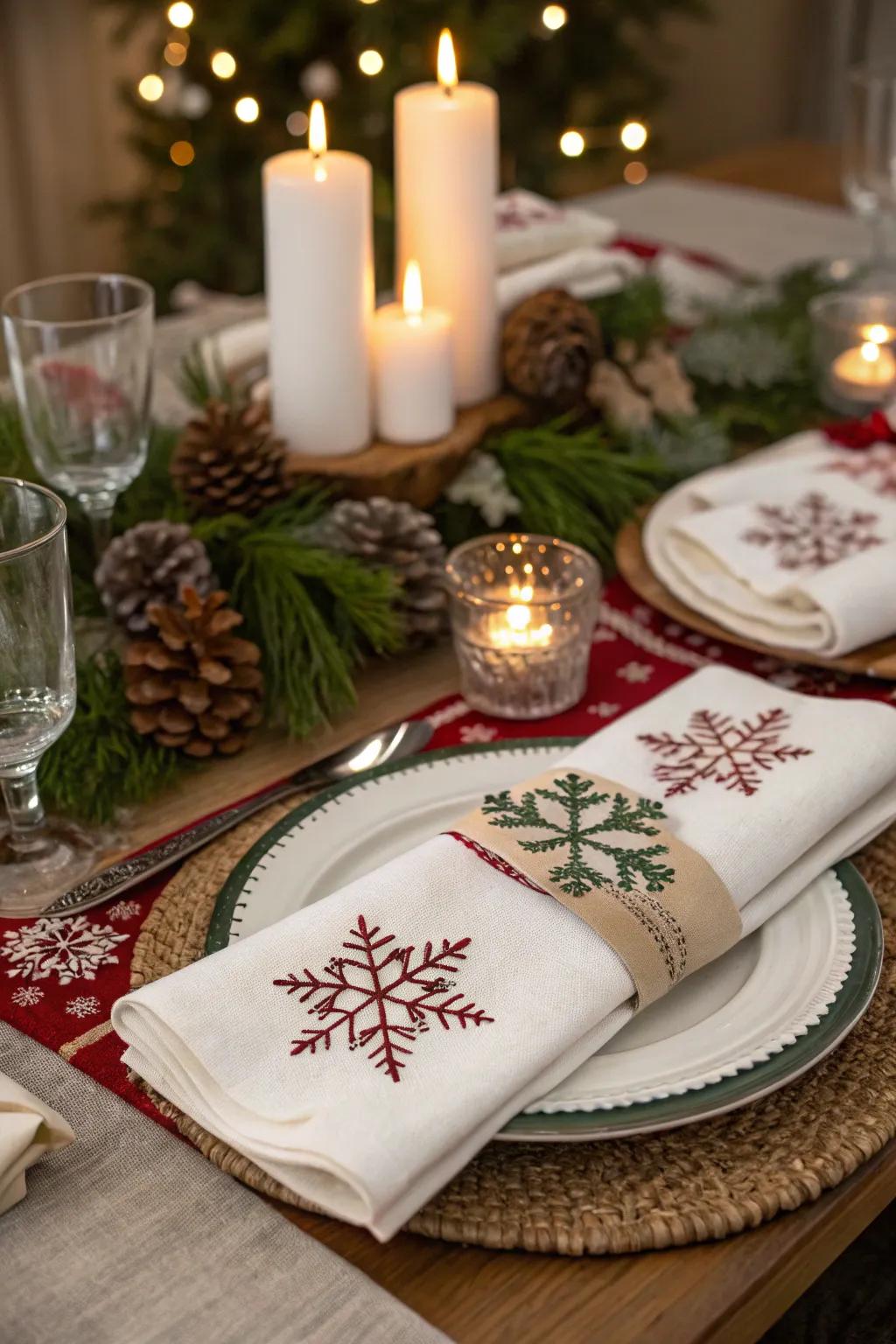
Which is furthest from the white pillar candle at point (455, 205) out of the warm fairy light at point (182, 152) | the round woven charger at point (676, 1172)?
the warm fairy light at point (182, 152)

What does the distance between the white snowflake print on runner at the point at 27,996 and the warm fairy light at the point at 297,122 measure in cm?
216

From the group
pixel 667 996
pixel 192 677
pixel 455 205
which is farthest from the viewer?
pixel 455 205

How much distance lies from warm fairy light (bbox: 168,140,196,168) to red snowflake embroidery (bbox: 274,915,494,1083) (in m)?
2.35

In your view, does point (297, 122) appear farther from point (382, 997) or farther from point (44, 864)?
point (382, 997)

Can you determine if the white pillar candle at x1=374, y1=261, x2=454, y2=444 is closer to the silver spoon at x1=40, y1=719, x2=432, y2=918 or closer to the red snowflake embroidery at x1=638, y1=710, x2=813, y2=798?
the silver spoon at x1=40, y1=719, x2=432, y2=918

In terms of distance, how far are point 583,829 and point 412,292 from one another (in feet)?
1.67

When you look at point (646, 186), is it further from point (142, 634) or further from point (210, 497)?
point (142, 634)

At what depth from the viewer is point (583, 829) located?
67 cm

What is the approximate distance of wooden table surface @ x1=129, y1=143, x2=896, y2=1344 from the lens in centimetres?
50

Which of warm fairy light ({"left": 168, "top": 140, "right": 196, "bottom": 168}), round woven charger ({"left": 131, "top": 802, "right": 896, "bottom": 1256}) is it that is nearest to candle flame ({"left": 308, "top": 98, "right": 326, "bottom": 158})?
round woven charger ({"left": 131, "top": 802, "right": 896, "bottom": 1256})

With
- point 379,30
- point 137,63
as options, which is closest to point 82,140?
point 137,63

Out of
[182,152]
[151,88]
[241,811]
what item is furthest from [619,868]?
[151,88]

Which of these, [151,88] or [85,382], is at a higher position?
[85,382]

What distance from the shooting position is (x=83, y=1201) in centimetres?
55
